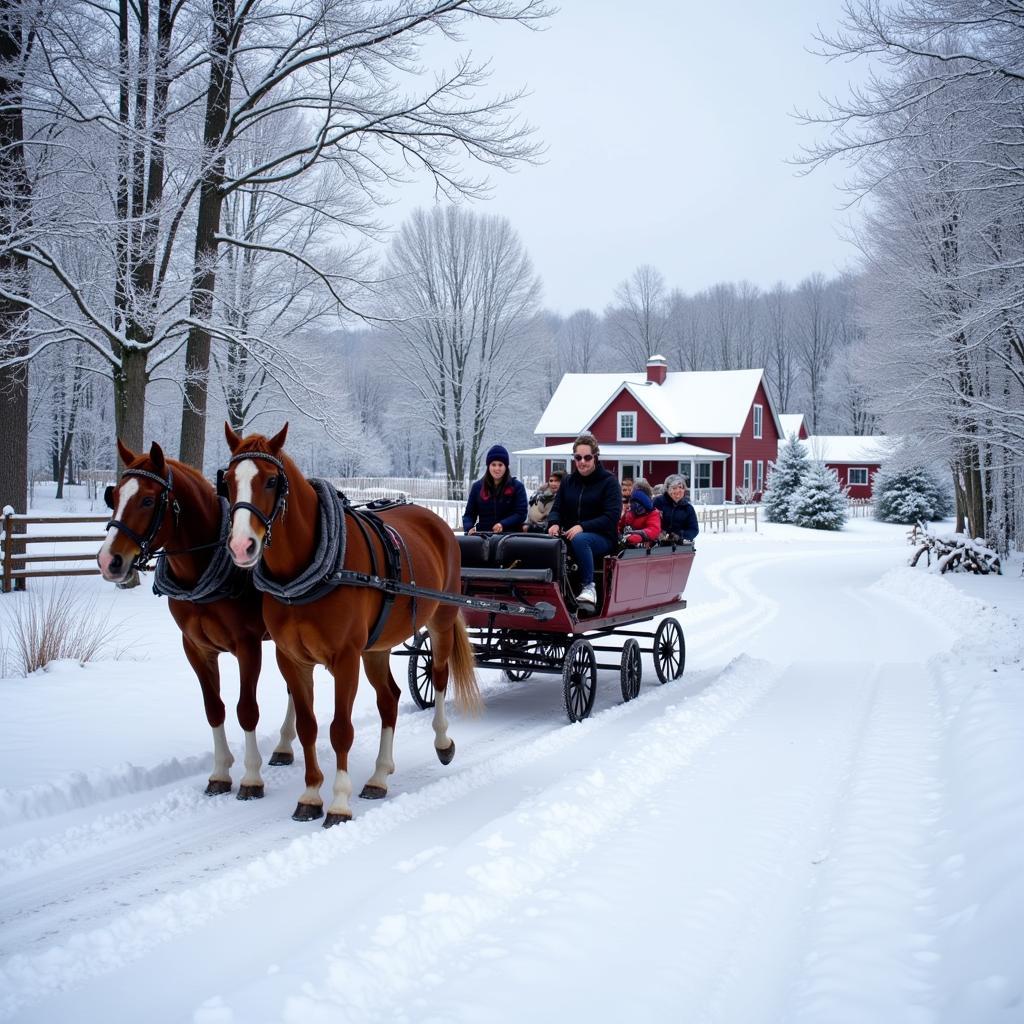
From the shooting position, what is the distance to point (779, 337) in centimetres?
7719

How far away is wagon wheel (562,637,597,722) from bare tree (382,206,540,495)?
32919 millimetres

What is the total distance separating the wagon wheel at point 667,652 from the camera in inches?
367

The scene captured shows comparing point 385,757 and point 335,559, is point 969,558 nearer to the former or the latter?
point 385,757

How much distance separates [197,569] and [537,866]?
256 cm

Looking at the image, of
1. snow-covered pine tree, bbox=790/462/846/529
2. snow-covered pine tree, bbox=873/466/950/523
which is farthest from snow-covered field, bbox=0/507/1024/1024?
snow-covered pine tree, bbox=873/466/950/523

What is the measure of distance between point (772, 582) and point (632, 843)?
15555mm

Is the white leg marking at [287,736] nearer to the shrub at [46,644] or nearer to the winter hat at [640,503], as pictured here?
the shrub at [46,644]

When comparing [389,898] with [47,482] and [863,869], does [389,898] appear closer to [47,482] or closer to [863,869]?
[863,869]

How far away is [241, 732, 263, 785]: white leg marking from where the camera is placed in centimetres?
552

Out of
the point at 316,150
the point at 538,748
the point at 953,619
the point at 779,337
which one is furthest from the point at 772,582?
the point at 779,337

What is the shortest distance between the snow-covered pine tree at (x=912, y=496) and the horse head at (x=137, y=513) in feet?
132

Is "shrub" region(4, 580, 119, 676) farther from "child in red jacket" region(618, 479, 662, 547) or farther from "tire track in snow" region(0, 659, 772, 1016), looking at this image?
"child in red jacket" region(618, 479, 662, 547)

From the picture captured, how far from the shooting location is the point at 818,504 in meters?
36.2

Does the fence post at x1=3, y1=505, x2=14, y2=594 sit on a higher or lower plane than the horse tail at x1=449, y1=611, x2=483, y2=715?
higher
